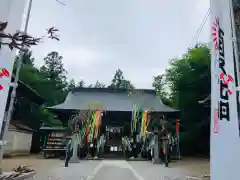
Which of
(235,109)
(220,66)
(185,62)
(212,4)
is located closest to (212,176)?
(235,109)

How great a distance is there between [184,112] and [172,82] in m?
3.37

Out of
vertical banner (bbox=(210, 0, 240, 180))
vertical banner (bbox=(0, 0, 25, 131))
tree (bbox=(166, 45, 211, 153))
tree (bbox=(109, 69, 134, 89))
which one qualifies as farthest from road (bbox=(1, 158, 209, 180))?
tree (bbox=(109, 69, 134, 89))

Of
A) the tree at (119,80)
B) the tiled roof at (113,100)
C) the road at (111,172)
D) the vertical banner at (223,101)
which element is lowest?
the road at (111,172)

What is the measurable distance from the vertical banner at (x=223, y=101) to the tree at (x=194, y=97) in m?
12.4

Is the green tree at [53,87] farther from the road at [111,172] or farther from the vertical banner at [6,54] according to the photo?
the vertical banner at [6,54]

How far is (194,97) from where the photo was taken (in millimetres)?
16359

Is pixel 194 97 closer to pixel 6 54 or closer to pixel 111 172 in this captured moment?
pixel 111 172

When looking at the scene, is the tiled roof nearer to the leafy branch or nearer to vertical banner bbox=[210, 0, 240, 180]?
vertical banner bbox=[210, 0, 240, 180]

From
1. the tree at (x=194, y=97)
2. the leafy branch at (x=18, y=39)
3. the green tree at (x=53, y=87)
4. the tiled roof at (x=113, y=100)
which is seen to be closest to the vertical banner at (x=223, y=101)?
the leafy branch at (x=18, y=39)

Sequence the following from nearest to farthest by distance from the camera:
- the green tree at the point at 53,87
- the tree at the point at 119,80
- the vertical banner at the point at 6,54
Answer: the vertical banner at the point at 6,54
the green tree at the point at 53,87
the tree at the point at 119,80

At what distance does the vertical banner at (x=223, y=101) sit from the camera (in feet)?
10.0

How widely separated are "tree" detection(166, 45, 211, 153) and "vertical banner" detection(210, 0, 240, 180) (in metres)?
12.4

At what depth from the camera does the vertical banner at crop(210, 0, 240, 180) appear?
3.06 metres

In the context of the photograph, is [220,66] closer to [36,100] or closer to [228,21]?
[228,21]
